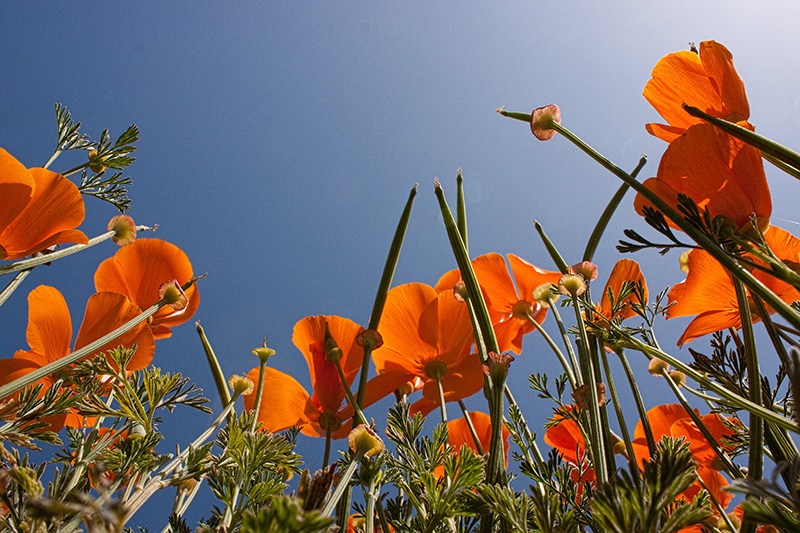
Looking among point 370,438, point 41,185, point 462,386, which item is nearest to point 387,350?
point 462,386

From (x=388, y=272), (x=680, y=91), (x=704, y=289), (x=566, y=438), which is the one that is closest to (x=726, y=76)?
(x=680, y=91)

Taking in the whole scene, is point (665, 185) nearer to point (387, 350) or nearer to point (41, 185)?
point (387, 350)

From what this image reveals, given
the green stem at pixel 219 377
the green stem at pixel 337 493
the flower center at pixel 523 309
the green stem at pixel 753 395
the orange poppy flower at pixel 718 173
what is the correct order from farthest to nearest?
the flower center at pixel 523 309 → the green stem at pixel 219 377 → the orange poppy flower at pixel 718 173 → the green stem at pixel 753 395 → the green stem at pixel 337 493

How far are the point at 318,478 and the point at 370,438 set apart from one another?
0.16 m

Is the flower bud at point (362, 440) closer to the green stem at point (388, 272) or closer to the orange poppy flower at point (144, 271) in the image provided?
the green stem at point (388, 272)

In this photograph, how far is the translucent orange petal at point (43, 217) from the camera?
2.14 feet

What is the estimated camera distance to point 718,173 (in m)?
0.54

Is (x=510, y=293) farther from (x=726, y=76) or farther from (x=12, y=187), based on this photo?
(x=12, y=187)

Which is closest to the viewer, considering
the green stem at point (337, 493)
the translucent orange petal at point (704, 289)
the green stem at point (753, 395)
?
the green stem at point (337, 493)

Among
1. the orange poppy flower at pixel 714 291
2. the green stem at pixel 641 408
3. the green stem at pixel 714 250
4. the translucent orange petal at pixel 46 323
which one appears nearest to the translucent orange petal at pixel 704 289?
the orange poppy flower at pixel 714 291

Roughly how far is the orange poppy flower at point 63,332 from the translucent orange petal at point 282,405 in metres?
0.20

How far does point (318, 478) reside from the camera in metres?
0.30

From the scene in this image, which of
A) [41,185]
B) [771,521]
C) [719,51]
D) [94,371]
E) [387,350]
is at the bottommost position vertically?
[771,521]

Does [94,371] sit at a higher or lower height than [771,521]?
higher
